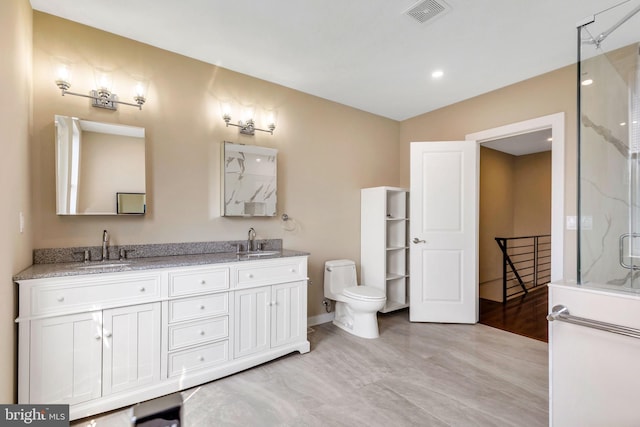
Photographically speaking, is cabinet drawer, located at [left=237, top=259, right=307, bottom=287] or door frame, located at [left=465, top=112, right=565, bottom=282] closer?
cabinet drawer, located at [left=237, top=259, right=307, bottom=287]

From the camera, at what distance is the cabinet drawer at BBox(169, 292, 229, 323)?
2.07m

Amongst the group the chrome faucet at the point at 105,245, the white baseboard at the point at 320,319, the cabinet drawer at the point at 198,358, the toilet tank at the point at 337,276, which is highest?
the chrome faucet at the point at 105,245

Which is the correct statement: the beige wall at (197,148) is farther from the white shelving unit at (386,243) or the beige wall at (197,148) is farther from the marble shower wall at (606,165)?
the marble shower wall at (606,165)

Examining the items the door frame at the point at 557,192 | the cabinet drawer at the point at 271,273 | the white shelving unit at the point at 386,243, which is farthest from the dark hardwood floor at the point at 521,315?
the cabinet drawer at the point at 271,273

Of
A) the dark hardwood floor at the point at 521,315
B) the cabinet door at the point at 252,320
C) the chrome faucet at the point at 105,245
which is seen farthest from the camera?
the dark hardwood floor at the point at 521,315

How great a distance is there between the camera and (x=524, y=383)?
2.16 metres

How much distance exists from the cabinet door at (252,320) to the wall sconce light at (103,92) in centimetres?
168

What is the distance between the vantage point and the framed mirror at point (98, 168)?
2.08m

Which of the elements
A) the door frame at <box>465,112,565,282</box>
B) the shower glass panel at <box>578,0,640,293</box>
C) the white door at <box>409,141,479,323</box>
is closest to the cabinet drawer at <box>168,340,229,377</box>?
the white door at <box>409,141,479,323</box>

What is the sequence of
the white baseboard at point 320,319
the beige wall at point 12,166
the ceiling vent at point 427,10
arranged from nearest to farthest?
the beige wall at point 12,166, the ceiling vent at point 427,10, the white baseboard at point 320,319

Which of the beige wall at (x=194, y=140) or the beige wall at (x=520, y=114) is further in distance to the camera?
the beige wall at (x=520, y=114)

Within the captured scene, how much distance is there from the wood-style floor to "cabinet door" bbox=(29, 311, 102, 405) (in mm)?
209

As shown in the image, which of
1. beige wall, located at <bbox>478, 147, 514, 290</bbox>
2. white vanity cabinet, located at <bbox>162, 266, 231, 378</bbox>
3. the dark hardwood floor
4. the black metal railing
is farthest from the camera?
the black metal railing

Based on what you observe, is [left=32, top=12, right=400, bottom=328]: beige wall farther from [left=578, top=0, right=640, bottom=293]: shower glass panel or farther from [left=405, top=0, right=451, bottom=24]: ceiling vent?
[left=578, top=0, right=640, bottom=293]: shower glass panel
